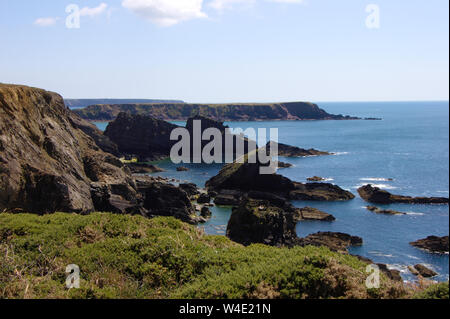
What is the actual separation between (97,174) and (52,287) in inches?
1813

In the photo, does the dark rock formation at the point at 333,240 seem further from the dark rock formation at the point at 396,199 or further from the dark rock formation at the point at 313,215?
the dark rock formation at the point at 396,199

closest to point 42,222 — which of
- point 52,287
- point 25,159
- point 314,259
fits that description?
point 52,287

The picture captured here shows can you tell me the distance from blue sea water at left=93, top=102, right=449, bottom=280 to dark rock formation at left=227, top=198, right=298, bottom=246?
21.5 ft

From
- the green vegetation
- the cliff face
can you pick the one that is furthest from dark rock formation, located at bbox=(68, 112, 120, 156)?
the green vegetation

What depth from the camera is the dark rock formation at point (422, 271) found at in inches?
1572

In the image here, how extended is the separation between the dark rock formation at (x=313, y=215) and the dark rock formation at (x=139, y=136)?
2855 inches

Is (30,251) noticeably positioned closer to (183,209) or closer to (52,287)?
(52,287)

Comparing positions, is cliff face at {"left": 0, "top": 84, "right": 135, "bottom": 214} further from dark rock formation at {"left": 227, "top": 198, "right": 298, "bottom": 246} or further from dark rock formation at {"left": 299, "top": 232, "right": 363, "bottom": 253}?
dark rock formation at {"left": 299, "top": 232, "right": 363, "bottom": 253}

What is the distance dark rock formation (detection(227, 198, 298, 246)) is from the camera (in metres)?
44.4

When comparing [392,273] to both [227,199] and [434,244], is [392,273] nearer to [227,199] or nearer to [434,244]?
[434,244]

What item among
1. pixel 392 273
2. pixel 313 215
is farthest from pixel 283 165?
pixel 392 273

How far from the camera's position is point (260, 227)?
44.6 meters
